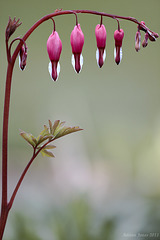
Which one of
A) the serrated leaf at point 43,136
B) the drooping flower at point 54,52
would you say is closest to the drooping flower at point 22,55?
the drooping flower at point 54,52

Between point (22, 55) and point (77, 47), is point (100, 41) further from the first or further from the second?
point (22, 55)

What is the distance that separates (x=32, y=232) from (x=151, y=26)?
62.8 inches

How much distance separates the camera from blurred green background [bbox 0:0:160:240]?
1.97 m

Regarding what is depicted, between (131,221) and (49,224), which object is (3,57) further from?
(131,221)

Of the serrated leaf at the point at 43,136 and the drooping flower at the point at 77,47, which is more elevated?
the drooping flower at the point at 77,47

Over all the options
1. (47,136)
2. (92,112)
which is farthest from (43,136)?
(92,112)

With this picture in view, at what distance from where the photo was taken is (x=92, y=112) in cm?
218

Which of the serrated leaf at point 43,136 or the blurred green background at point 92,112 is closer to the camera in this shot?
the serrated leaf at point 43,136

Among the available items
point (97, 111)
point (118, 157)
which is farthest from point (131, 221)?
point (97, 111)

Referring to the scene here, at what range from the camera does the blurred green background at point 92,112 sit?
1.97m

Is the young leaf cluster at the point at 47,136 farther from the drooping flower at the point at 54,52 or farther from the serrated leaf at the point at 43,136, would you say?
the drooping flower at the point at 54,52

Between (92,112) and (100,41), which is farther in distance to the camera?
(92,112)

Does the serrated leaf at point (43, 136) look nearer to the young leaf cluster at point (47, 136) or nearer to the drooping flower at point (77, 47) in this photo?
the young leaf cluster at point (47, 136)

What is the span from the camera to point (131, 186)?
79.0 inches
